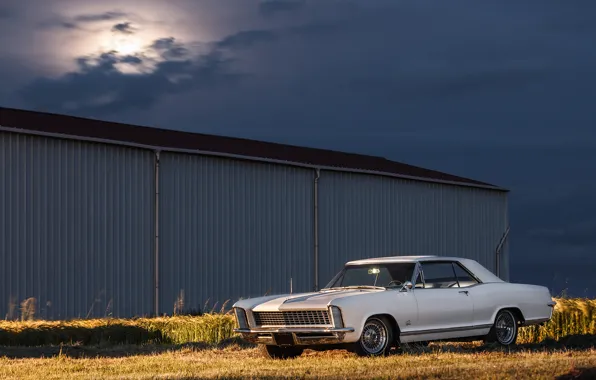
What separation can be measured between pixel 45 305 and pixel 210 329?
309 inches

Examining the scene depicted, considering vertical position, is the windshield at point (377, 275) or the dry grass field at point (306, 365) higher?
the windshield at point (377, 275)

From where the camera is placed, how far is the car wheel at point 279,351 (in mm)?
14031

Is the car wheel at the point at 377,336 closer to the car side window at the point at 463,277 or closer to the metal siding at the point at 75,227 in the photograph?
the car side window at the point at 463,277

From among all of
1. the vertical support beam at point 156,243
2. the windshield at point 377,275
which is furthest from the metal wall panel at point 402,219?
the windshield at point 377,275

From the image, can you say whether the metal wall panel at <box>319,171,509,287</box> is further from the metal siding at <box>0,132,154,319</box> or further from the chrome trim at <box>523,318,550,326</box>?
the chrome trim at <box>523,318,550,326</box>

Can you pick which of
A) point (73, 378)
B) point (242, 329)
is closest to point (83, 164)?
point (242, 329)

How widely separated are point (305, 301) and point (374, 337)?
103cm

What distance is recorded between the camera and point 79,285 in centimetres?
2478

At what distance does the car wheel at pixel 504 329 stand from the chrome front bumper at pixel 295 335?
2.91 m

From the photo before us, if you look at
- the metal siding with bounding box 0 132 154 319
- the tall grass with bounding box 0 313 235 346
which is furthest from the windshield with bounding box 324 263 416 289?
the metal siding with bounding box 0 132 154 319

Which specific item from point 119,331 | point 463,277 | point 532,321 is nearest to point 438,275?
point 463,277

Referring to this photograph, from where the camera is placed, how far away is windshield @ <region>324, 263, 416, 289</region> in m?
14.1

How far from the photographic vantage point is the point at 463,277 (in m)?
14.9

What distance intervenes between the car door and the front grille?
1.45 m
